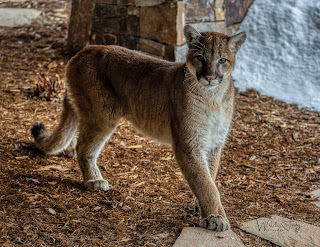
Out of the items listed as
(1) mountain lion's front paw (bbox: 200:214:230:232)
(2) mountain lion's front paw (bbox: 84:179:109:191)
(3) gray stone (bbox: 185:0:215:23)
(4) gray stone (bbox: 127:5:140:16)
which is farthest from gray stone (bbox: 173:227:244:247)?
(4) gray stone (bbox: 127:5:140:16)

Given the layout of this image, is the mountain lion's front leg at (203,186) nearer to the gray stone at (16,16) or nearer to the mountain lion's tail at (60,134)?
the mountain lion's tail at (60,134)

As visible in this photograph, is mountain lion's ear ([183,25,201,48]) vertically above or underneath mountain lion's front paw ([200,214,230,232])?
above

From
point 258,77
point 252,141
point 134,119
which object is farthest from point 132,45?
point 134,119

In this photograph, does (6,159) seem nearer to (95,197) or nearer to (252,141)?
(95,197)

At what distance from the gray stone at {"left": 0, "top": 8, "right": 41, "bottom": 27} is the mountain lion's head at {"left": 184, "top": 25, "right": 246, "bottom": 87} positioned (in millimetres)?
6603

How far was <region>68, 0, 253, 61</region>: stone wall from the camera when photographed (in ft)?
23.4

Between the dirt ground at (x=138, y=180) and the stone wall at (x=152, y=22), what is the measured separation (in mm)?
1109

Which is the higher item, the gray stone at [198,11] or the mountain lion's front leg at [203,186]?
the gray stone at [198,11]

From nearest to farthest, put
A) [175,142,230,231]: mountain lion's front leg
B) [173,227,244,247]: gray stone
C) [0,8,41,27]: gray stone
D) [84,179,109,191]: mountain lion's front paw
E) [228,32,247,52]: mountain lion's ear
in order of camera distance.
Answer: [173,227,244,247]: gray stone
[175,142,230,231]: mountain lion's front leg
[228,32,247,52]: mountain lion's ear
[84,179,109,191]: mountain lion's front paw
[0,8,41,27]: gray stone

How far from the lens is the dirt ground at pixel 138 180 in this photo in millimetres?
3697

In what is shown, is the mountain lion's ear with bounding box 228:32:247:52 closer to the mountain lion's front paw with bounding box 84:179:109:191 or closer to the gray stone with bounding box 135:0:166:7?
the mountain lion's front paw with bounding box 84:179:109:191

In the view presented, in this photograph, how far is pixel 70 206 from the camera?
4109 mm

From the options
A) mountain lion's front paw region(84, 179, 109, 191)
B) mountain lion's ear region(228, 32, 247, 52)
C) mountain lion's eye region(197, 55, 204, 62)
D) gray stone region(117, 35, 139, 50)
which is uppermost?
mountain lion's ear region(228, 32, 247, 52)

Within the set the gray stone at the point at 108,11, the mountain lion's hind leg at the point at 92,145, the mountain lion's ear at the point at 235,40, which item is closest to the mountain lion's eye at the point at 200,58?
the mountain lion's ear at the point at 235,40
